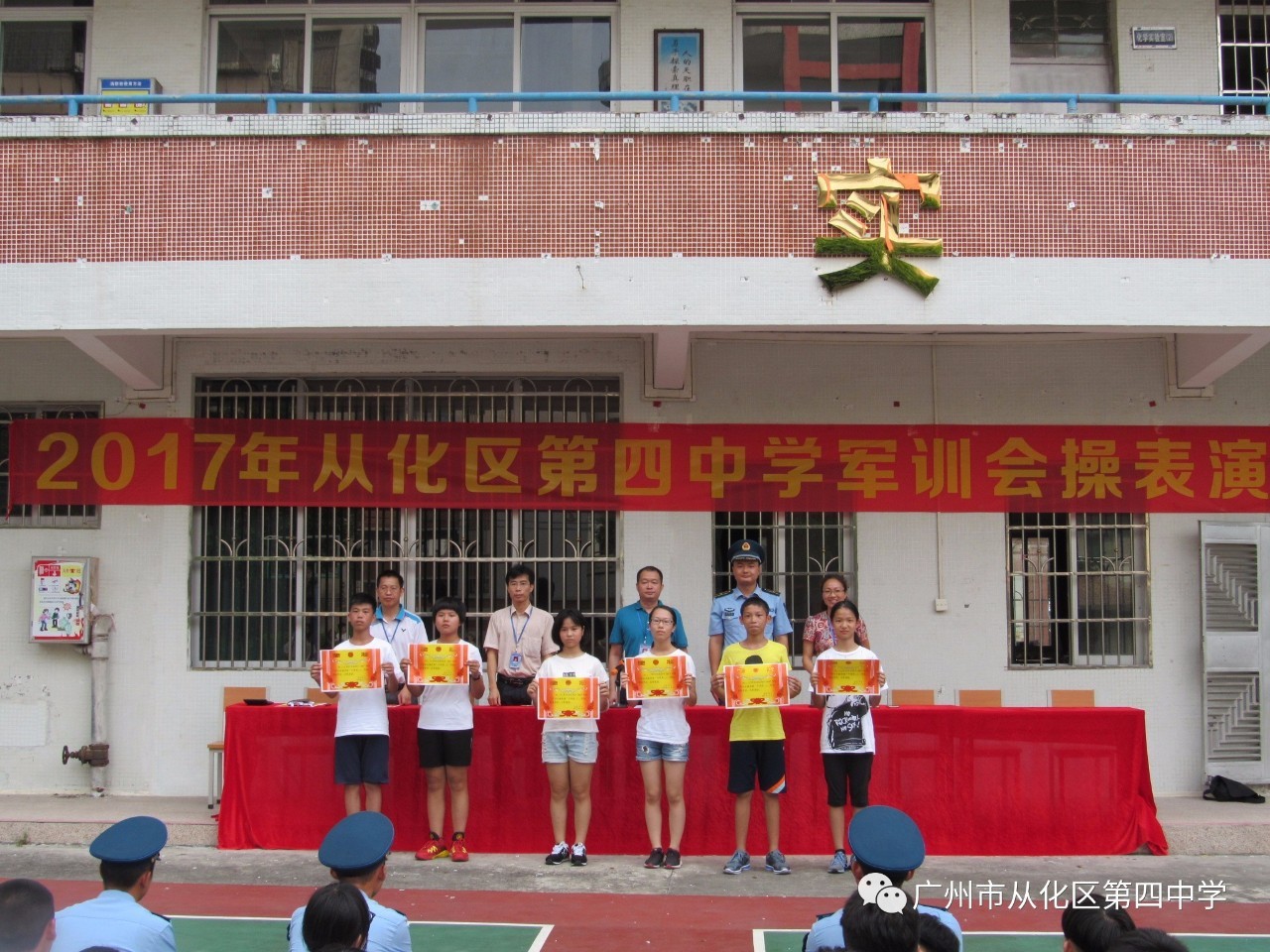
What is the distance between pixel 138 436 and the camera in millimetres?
9297

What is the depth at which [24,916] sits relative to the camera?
3.21 meters

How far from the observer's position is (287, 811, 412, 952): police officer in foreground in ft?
12.2

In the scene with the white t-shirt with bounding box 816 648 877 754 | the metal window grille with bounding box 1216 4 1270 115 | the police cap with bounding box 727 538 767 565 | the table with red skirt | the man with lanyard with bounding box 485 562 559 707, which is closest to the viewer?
the white t-shirt with bounding box 816 648 877 754

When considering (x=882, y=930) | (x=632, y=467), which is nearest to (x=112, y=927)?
(x=882, y=930)

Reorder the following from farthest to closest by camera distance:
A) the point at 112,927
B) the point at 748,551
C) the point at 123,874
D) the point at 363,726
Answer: the point at 748,551 < the point at 363,726 < the point at 123,874 < the point at 112,927

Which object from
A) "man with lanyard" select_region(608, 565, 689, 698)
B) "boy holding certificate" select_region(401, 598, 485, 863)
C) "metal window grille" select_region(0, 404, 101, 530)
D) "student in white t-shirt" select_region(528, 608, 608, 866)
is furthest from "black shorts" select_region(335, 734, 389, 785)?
"metal window grille" select_region(0, 404, 101, 530)

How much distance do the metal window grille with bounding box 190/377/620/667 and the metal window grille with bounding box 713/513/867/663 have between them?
85 cm

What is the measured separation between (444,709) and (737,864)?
1978 mm

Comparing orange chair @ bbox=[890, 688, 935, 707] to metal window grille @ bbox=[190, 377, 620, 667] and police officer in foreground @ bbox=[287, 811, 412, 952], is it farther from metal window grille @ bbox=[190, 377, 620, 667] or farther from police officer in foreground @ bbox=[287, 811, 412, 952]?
police officer in foreground @ bbox=[287, 811, 412, 952]

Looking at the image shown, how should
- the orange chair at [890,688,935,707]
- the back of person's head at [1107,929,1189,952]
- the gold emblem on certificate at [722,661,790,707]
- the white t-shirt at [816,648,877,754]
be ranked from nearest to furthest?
the back of person's head at [1107,929,1189,952] < the gold emblem on certificate at [722,661,790,707] < the white t-shirt at [816,648,877,754] < the orange chair at [890,688,935,707]

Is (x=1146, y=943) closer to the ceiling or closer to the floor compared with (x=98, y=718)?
closer to the ceiling

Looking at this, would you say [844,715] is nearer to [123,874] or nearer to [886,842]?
[886,842]

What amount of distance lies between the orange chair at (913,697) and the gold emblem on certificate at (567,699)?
2.79 metres

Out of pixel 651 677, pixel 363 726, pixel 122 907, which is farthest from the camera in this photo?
pixel 363 726
